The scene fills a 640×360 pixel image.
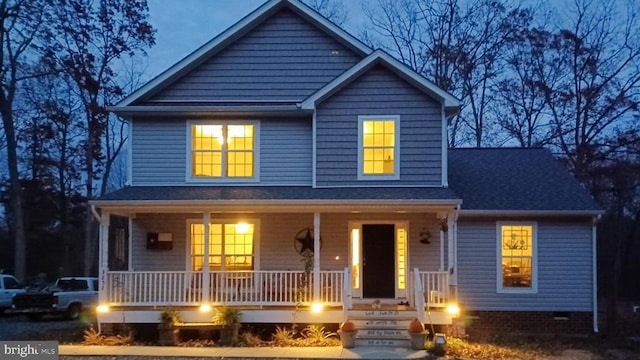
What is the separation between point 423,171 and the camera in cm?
1522

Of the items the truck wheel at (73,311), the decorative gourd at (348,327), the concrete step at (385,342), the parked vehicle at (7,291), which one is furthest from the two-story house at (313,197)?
the parked vehicle at (7,291)

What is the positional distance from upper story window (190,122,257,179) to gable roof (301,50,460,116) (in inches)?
70.8

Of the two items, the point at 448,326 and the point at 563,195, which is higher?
the point at 563,195

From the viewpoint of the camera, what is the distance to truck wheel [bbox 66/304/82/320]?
21.3 m

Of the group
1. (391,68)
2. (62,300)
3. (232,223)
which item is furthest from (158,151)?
(62,300)

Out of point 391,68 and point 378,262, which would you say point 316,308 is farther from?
point 391,68

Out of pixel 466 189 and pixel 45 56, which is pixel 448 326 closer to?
pixel 466 189

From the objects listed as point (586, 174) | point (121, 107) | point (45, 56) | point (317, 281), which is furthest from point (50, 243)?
point (586, 174)

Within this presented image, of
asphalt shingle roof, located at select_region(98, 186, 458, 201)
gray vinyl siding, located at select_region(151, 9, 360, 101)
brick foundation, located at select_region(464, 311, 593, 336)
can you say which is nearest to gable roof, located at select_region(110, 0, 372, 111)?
gray vinyl siding, located at select_region(151, 9, 360, 101)

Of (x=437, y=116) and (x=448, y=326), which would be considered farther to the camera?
(x=437, y=116)

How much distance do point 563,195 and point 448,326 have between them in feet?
17.7

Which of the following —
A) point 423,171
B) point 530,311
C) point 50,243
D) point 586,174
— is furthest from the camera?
point 50,243

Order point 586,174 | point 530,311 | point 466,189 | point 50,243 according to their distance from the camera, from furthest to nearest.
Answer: point 50,243
point 586,174
point 466,189
point 530,311

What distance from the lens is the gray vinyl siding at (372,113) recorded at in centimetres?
1526
